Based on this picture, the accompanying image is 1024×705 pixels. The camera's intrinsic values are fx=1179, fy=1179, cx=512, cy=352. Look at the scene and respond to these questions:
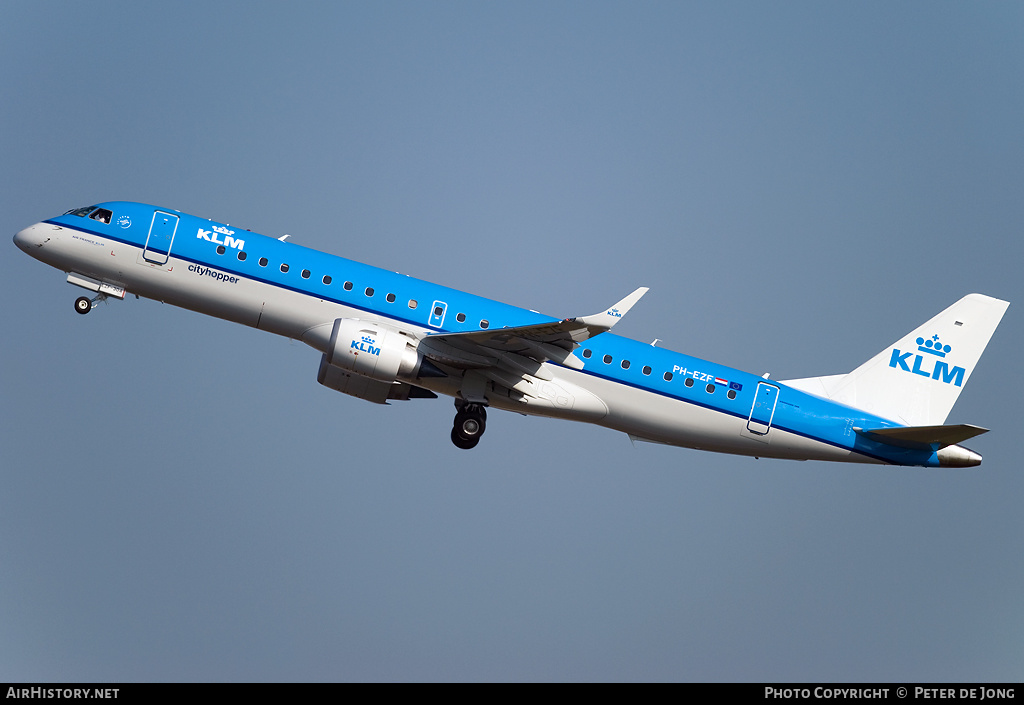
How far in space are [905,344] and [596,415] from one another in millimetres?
12290

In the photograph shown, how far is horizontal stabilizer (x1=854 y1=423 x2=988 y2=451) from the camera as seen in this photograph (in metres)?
37.1

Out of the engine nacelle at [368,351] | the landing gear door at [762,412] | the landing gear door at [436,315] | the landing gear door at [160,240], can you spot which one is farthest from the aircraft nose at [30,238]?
the landing gear door at [762,412]

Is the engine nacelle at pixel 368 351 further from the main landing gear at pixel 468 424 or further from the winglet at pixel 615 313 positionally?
the winglet at pixel 615 313

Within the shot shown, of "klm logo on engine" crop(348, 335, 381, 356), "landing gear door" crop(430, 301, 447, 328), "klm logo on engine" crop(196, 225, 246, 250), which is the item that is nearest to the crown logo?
"landing gear door" crop(430, 301, 447, 328)

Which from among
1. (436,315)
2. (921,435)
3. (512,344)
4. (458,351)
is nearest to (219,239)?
(436,315)

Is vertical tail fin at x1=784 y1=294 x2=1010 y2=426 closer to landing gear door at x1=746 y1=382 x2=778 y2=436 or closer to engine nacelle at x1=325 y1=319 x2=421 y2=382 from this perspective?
landing gear door at x1=746 y1=382 x2=778 y2=436

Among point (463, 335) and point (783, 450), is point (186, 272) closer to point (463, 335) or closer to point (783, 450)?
point (463, 335)

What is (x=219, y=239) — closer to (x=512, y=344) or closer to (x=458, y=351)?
(x=458, y=351)

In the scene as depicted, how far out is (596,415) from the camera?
125 ft

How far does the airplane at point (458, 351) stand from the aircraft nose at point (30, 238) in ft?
0.15

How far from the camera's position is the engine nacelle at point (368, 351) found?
3522cm
